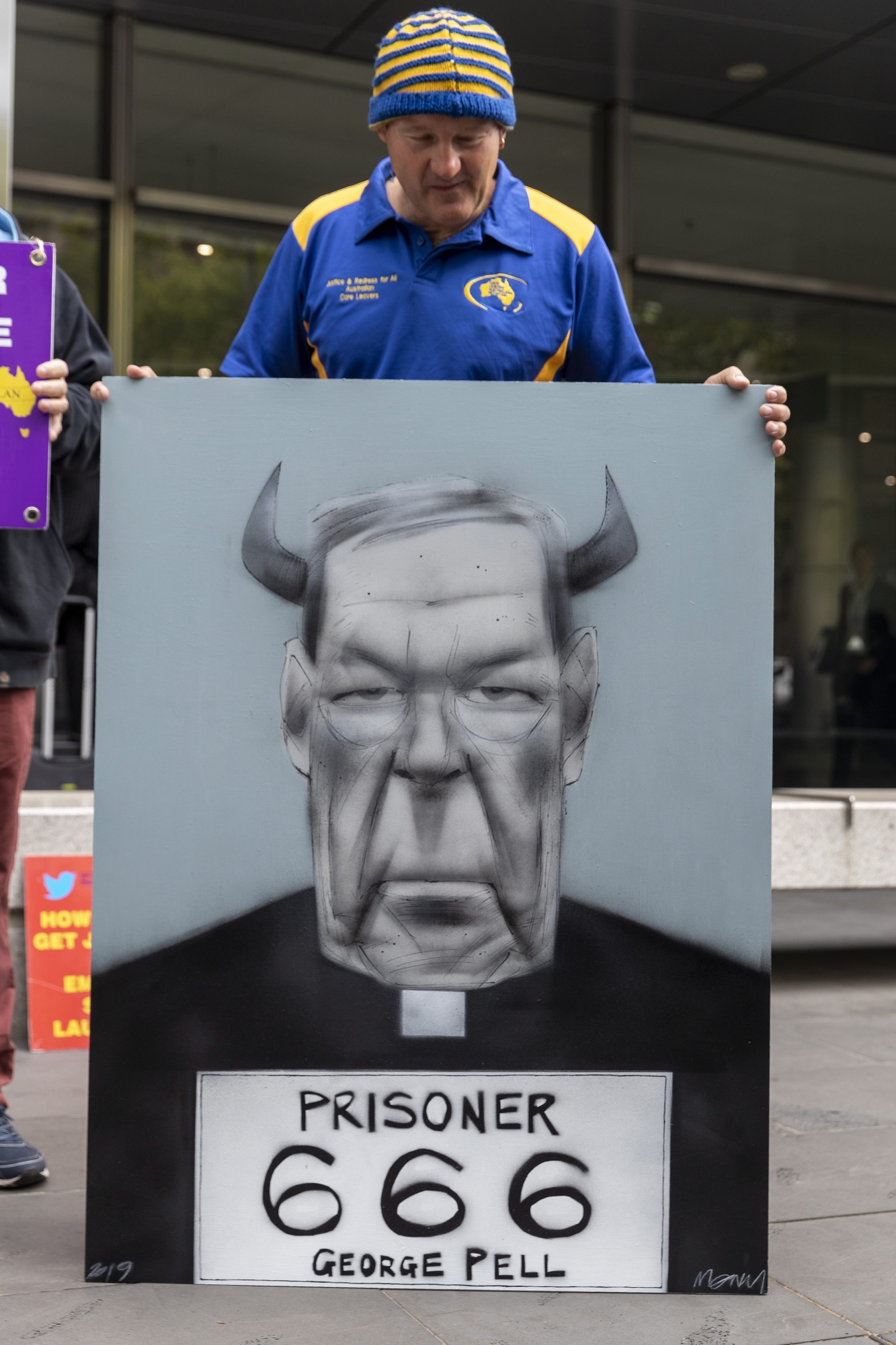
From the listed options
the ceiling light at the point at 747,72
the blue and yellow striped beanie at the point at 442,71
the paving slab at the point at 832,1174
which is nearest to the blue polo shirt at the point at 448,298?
the blue and yellow striped beanie at the point at 442,71

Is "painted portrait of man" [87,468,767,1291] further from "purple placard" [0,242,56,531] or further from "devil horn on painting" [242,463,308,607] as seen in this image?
"purple placard" [0,242,56,531]

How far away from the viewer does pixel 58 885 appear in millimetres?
4254

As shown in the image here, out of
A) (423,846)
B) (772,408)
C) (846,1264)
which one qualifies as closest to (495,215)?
(772,408)

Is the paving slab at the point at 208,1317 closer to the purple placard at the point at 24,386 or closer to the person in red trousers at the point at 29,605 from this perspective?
the person in red trousers at the point at 29,605

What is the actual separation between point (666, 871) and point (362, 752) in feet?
1.72

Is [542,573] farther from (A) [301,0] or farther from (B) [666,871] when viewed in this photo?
(A) [301,0]

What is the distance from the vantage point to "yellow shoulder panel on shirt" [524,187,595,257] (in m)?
2.62

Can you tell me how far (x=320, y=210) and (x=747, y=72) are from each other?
6.41 meters

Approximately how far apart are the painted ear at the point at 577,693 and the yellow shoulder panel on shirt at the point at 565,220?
72cm

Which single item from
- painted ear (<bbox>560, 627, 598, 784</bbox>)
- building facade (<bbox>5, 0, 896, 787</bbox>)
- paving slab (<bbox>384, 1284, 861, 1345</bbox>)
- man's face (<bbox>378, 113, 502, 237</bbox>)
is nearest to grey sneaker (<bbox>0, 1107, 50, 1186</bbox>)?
paving slab (<bbox>384, 1284, 861, 1345</bbox>)

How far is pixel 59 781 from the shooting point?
21.6 ft

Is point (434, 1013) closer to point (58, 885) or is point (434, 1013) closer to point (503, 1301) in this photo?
point (503, 1301)

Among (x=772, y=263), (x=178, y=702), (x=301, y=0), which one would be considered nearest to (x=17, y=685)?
(x=178, y=702)

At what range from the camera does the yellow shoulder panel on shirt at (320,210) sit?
265 cm
